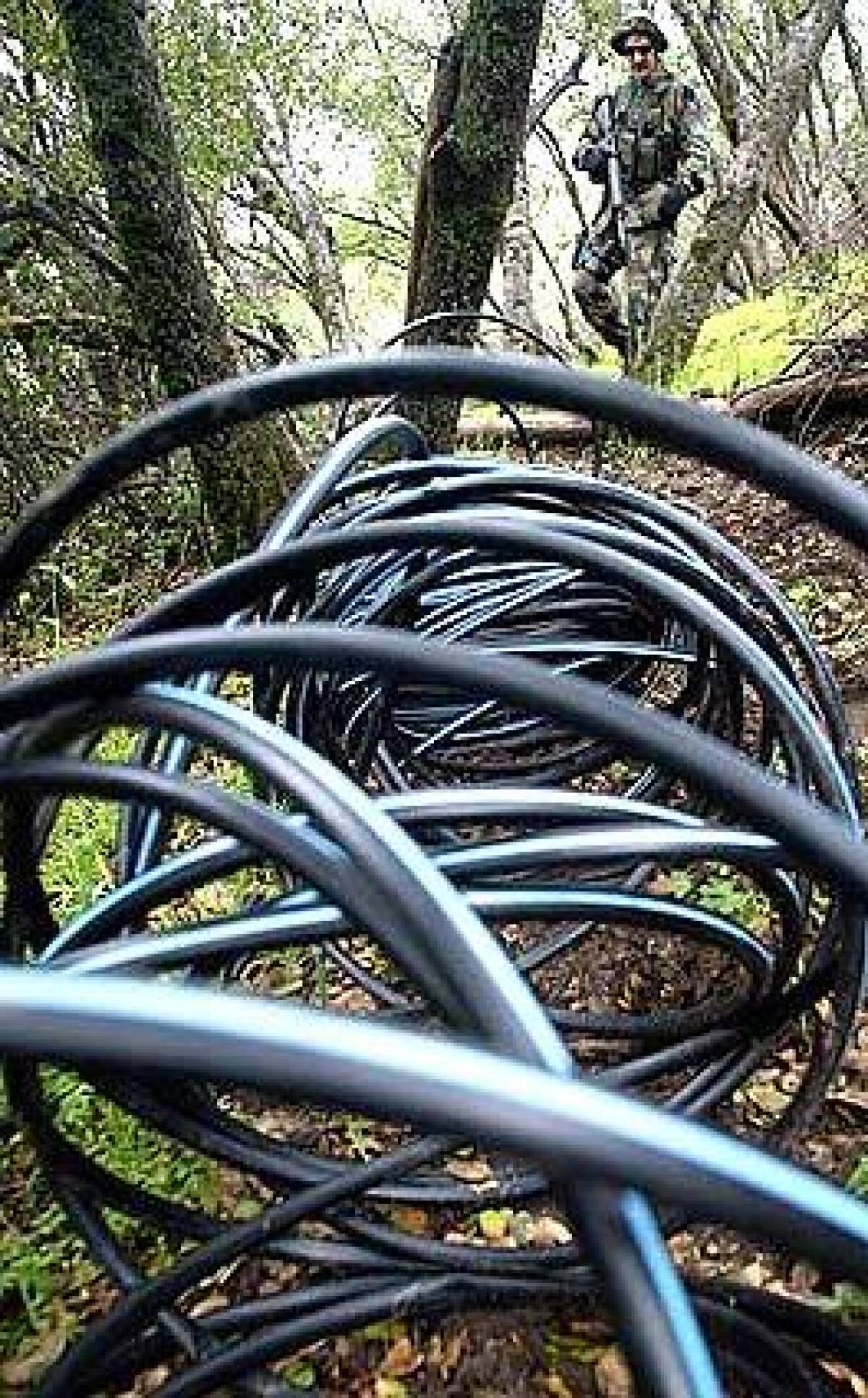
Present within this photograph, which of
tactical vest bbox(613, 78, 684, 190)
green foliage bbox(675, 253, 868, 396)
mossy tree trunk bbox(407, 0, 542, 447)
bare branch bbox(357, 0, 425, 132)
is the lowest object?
mossy tree trunk bbox(407, 0, 542, 447)

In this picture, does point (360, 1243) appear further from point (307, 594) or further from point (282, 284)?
point (282, 284)

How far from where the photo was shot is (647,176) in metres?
7.12

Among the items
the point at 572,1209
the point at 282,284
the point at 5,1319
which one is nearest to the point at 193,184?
the point at 282,284

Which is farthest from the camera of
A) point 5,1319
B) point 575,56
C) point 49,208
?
point 575,56

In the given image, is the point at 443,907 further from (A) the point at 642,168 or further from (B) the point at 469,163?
(A) the point at 642,168

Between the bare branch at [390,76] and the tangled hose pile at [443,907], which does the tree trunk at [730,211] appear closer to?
the tangled hose pile at [443,907]

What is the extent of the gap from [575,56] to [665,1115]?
546 inches

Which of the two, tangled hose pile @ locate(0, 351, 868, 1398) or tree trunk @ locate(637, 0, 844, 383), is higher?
tree trunk @ locate(637, 0, 844, 383)

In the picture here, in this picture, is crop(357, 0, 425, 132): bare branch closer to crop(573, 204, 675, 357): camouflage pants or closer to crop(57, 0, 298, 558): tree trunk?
crop(573, 204, 675, 357): camouflage pants

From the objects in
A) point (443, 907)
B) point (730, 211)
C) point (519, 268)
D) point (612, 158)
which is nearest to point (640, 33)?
point (612, 158)

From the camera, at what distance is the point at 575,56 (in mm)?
12820

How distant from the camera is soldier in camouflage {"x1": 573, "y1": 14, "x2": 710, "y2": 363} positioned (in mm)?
6961

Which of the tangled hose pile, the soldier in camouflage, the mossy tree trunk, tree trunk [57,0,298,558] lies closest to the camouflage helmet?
the soldier in camouflage

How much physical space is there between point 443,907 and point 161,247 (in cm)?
303
